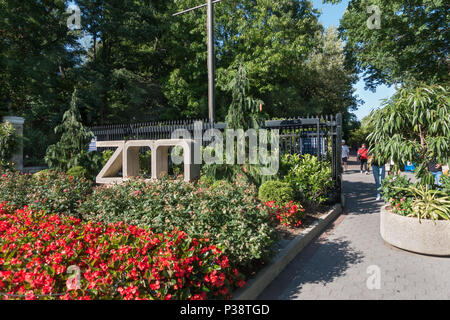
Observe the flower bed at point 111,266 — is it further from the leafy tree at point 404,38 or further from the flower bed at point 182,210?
the leafy tree at point 404,38

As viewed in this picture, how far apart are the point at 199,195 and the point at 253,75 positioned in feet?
51.2

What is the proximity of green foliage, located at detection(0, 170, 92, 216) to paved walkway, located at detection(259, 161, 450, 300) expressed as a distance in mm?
3834

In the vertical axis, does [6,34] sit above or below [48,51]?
above

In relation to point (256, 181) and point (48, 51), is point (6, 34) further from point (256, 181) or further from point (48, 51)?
point (256, 181)

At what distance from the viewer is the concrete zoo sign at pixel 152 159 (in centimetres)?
788

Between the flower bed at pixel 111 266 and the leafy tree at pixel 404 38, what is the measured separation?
35.9 feet

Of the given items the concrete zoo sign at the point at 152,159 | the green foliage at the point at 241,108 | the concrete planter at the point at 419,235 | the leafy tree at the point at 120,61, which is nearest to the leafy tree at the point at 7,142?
the concrete zoo sign at the point at 152,159

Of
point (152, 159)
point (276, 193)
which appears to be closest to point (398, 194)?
point (276, 193)

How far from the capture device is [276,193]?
5914mm

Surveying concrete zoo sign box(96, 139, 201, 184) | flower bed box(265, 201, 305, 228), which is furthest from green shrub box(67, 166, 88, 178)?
flower bed box(265, 201, 305, 228)

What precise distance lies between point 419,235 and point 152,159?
272 inches

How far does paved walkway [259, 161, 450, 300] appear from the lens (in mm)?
3439
